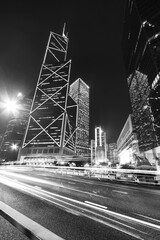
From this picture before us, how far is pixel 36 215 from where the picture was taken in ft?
14.8

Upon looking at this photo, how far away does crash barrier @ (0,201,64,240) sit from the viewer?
2.87 m

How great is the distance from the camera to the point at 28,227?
320 centimetres

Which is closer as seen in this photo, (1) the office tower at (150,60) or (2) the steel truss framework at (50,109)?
(1) the office tower at (150,60)

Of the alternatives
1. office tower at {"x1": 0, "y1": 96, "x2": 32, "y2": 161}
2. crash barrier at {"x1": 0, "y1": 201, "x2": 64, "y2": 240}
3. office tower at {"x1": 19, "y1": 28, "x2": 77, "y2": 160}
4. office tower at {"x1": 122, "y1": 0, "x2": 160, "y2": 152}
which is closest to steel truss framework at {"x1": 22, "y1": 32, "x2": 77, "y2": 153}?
office tower at {"x1": 19, "y1": 28, "x2": 77, "y2": 160}

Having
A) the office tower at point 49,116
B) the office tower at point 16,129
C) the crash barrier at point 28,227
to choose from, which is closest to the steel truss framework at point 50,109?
the office tower at point 49,116

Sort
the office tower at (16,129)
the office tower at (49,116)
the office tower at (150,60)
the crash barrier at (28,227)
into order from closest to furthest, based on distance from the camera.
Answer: the crash barrier at (28,227) → the office tower at (150,60) → the office tower at (49,116) → the office tower at (16,129)

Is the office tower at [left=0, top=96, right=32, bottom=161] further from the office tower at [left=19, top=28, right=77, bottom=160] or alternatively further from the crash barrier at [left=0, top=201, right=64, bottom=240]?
the crash barrier at [left=0, top=201, right=64, bottom=240]

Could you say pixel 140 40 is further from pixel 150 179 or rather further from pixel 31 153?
pixel 31 153

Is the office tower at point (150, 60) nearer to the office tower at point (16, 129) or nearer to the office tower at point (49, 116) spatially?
the office tower at point (49, 116)

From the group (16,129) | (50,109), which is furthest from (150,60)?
(16,129)

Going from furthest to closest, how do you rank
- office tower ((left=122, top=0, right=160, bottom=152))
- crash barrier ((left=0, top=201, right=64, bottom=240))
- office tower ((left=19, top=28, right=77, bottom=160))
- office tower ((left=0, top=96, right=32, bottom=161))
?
office tower ((left=0, top=96, right=32, bottom=161)) → office tower ((left=19, top=28, right=77, bottom=160)) → office tower ((left=122, top=0, right=160, bottom=152)) → crash barrier ((left=0, top=201, right=64, bottom=240))

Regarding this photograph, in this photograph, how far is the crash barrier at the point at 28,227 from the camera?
2867 millimetres

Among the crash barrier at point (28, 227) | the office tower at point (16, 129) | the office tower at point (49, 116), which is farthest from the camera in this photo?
the office tower at point (16, 129)

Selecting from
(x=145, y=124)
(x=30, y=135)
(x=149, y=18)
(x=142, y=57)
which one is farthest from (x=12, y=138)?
(x=149, y=18)
